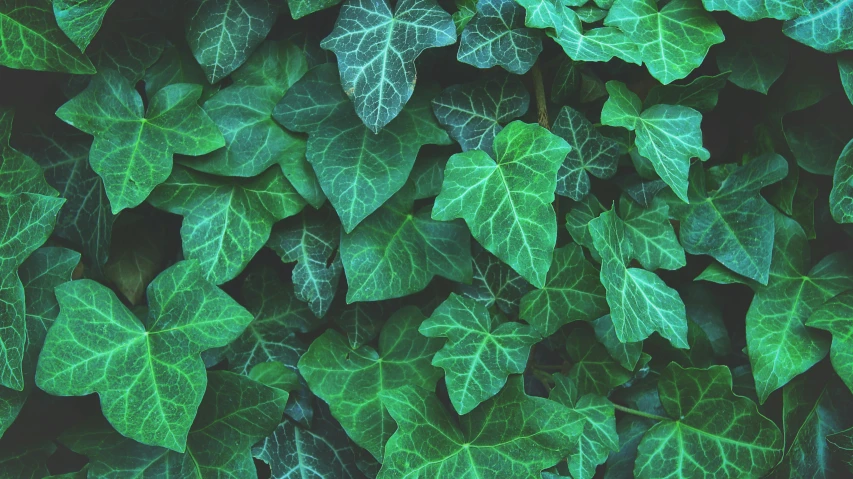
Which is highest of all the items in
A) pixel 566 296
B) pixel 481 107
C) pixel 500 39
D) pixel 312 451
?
pixel 500 39

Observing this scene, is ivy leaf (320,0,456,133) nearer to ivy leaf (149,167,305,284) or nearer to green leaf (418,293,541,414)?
ivy leaf (149,167,305,284)

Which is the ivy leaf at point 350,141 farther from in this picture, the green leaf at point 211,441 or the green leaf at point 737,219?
the green leaf at point 737,219

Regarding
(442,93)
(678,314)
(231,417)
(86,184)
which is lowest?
(231,417)

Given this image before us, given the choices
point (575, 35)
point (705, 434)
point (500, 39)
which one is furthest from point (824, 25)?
point (705, 434)

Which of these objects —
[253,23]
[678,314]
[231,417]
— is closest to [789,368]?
[678,314]

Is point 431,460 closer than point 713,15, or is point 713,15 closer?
point 431,460

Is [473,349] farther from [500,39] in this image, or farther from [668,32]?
[668,32]

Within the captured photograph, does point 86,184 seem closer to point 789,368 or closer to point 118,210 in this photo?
point 118,210

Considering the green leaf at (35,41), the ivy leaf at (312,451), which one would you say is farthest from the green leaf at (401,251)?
the green leaf at (35,41)
